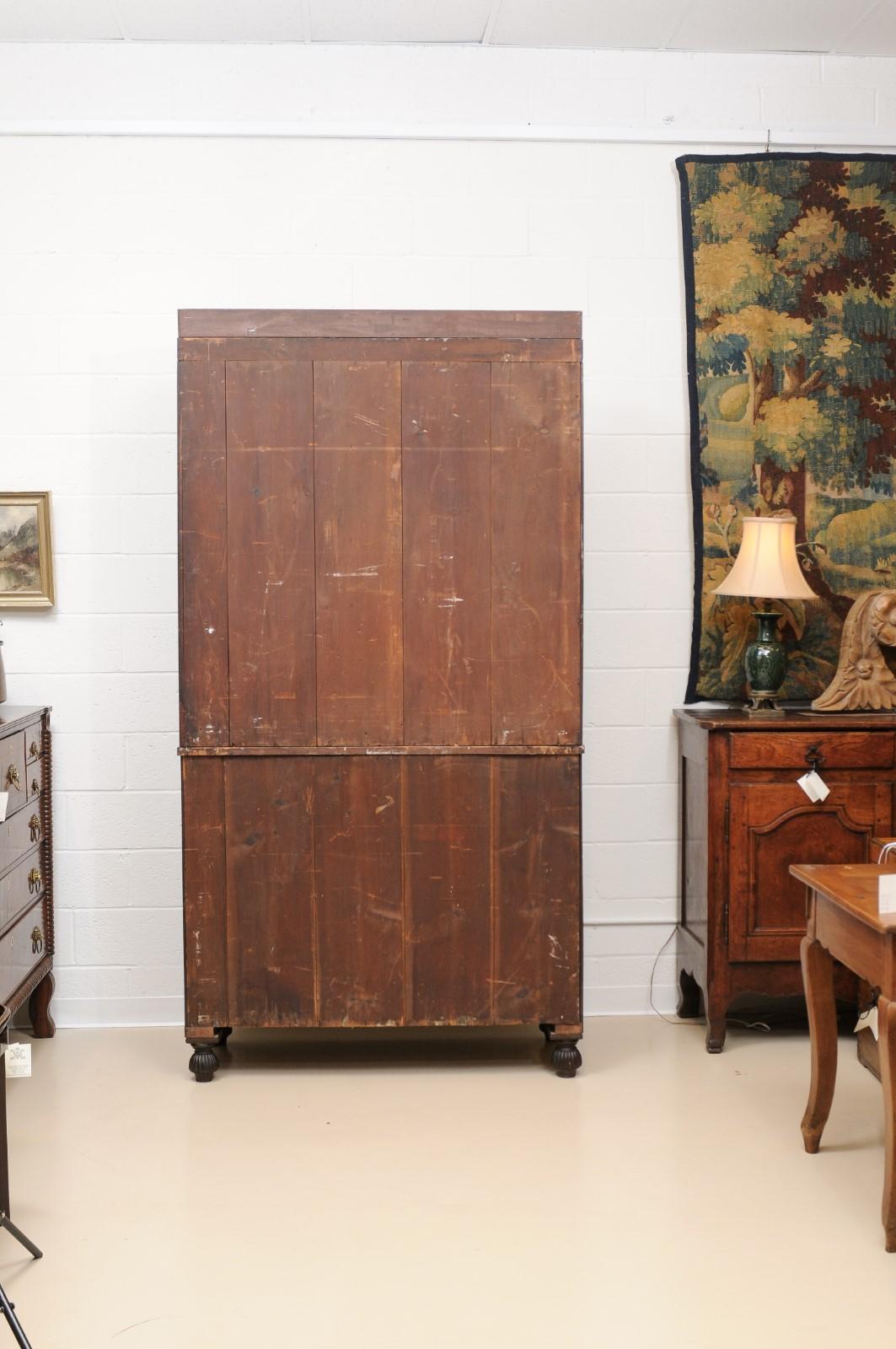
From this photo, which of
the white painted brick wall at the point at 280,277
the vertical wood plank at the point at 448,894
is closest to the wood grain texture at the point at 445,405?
the white painted brick wall at the point at 280,277

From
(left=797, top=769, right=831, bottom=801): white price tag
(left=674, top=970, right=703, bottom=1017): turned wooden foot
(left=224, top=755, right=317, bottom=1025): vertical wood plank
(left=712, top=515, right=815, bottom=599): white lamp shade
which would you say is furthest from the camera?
(left=674, top=970, right=703, bottom=1017): turned wooden foot

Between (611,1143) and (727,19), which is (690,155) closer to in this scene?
(727,19)

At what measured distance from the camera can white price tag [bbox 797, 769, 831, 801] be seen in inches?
142

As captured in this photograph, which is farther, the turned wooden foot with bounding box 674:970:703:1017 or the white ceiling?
the turned wooden foot with bounding box 674:970:703:1017

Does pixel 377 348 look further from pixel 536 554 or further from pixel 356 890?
pixel 356 890

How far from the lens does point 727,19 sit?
3.76 m

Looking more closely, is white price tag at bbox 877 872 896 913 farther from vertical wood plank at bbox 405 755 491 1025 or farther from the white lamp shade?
the white lamp shade

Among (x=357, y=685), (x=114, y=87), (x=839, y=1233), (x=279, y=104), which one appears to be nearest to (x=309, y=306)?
(x=279, y=104)

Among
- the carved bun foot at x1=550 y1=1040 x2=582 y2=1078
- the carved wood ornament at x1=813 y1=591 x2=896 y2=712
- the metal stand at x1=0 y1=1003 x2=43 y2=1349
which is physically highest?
the carved wood ornament at x1=813 y1=591 x2=896 y2=712

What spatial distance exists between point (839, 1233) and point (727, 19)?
345 cm

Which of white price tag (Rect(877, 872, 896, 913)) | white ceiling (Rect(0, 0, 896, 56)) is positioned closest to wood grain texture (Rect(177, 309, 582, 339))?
white ceiling (Rect(0, 0, 896, 56))

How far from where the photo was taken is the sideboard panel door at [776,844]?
3645mm

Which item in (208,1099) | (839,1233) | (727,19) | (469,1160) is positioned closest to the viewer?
(839,1233)

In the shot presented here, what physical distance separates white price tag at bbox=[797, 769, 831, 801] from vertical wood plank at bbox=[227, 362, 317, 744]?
147 cm
